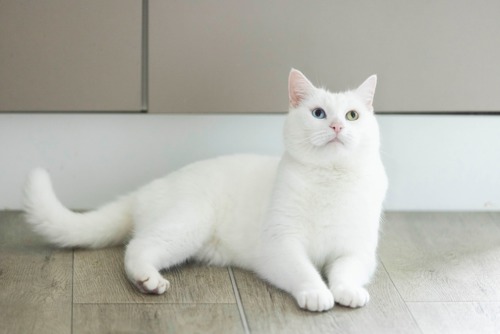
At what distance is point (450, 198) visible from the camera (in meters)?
2.96

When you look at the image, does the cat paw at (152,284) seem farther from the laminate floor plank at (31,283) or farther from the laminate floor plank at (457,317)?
the laminate floor plank at (457,317)

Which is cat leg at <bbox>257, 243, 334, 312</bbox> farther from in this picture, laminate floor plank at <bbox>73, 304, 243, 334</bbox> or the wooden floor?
laminate floor plank at <bbox>73, 304, 243, 334</bbox>

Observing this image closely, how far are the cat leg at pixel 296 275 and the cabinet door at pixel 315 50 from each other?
0.67 metres

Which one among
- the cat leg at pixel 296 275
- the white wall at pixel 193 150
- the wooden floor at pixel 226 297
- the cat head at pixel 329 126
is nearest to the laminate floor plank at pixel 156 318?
the wooden floor at pixel 226 297

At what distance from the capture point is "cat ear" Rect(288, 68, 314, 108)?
229 cm

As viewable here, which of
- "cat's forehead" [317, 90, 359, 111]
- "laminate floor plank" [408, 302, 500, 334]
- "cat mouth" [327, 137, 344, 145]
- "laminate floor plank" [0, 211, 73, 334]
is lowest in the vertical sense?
"laminate floor plank" [0, 211, 73, 334]

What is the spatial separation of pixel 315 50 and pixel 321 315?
3.26 feet

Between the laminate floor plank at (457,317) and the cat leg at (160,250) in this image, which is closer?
the laminate floor plank at (457,317)

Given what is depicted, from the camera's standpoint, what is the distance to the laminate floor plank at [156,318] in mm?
1969

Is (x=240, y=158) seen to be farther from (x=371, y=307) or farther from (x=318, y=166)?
(x=371, y=307)

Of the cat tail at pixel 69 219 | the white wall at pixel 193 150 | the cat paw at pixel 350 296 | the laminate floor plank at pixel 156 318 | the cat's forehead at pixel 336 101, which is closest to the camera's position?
the laminate floor plank at pixel 156 318

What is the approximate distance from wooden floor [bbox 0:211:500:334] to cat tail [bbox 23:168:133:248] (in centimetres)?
5

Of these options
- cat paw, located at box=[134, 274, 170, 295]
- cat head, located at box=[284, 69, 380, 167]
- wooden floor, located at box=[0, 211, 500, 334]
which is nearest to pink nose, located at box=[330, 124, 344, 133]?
cat head, located at box=[284, 69, 380, 167]

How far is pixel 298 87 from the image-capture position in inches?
90.7
